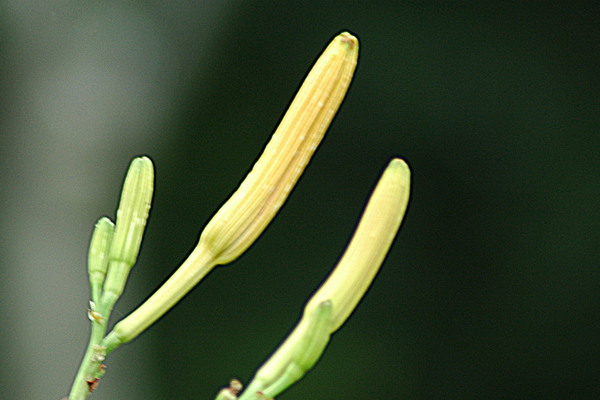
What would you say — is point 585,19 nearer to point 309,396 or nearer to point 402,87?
point 402,87

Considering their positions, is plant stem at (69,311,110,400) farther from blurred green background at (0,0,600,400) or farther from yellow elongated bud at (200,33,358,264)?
blurred green background at (0,0,600,400)

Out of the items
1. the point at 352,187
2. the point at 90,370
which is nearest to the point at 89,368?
the point at 90,370

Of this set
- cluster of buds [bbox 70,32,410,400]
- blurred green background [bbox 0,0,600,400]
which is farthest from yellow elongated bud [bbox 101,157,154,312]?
blurred green background [bbox 0,0,600,400]

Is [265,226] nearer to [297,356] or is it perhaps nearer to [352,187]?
[297,356]

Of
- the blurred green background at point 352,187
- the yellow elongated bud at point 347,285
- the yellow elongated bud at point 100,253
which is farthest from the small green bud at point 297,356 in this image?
the blurred green background at point 352,187

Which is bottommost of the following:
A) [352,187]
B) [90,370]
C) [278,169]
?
[90,370]
